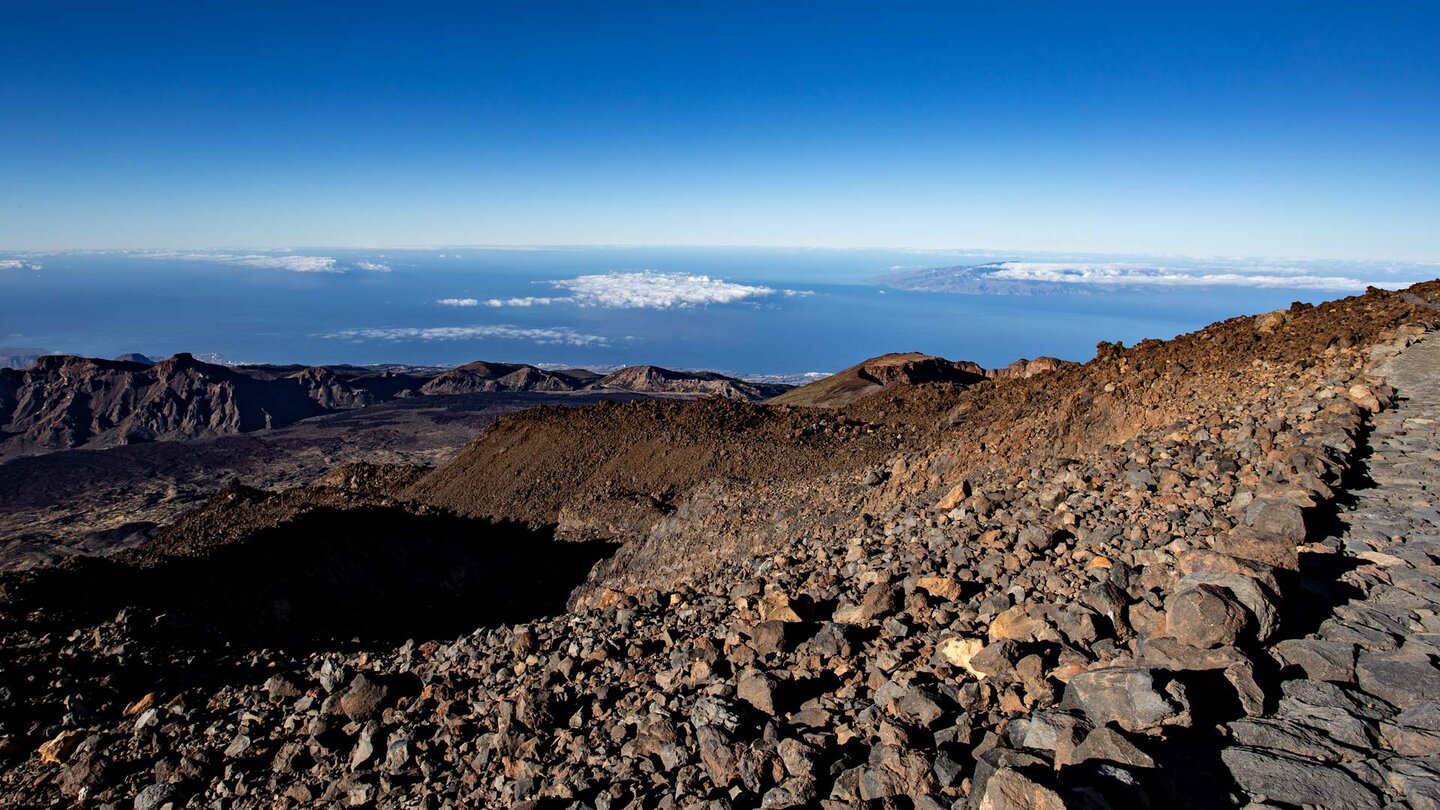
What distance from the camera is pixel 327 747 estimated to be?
404 cm

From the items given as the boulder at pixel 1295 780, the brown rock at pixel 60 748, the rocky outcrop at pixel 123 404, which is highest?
the boulder at pixel 1295 780

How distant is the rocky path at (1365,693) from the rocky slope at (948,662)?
1 centimetres

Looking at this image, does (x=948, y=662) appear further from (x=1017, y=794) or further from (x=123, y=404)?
(x=123, y=404)

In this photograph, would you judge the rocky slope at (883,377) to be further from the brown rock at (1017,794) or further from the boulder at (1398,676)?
the brown rock at (1017,794)

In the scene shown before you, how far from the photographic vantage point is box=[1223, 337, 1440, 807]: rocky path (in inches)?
96.4

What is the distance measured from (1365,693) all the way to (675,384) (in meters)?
75.8

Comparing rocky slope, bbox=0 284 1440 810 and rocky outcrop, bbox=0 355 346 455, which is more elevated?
rocky slope, bbox=0 284 1440 810

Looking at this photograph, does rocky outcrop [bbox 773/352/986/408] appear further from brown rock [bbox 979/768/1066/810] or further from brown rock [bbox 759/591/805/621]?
brown rock [bbox 979/768/1066/810]

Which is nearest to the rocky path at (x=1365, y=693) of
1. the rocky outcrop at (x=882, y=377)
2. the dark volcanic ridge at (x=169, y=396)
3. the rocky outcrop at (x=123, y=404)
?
the rocky outcrop at (x=882, y=377)

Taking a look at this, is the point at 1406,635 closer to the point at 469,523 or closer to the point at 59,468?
the point at 469,523

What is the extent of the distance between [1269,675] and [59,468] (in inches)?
2652

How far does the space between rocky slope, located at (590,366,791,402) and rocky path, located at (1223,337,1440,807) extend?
66.9 metres

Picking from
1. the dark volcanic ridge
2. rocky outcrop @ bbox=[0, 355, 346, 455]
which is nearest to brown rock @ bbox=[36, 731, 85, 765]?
the dark volcanic ridge

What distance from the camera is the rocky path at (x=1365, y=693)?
245cm
